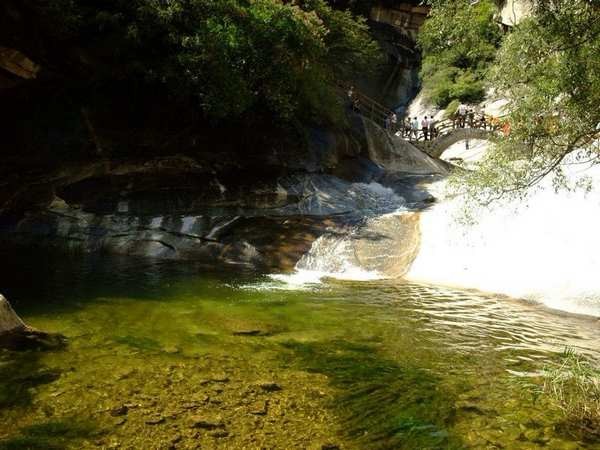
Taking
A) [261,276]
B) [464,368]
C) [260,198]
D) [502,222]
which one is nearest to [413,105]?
[260,198]

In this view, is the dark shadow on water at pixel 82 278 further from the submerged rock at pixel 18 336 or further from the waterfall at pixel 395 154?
the waterfall at pixel 395 154

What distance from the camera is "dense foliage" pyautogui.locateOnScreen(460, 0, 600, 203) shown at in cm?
748

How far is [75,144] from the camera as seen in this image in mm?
17891

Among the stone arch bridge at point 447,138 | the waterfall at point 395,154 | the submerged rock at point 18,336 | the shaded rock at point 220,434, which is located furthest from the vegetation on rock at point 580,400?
the stone arch bridge at point 447,138

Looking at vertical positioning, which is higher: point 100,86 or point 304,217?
point 100,86

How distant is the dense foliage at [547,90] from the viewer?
7.48m

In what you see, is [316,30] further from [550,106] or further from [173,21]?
[550,106]

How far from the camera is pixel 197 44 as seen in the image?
54.6 feet

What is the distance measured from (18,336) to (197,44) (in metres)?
12.8

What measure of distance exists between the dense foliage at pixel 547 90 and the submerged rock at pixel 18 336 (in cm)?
804

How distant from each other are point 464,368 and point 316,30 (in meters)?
18.7

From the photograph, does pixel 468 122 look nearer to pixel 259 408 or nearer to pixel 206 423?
pixel 259 408

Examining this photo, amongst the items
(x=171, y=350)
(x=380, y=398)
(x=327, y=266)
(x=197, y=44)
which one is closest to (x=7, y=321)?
(x=171, y=350)

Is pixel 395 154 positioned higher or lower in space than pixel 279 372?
higher
